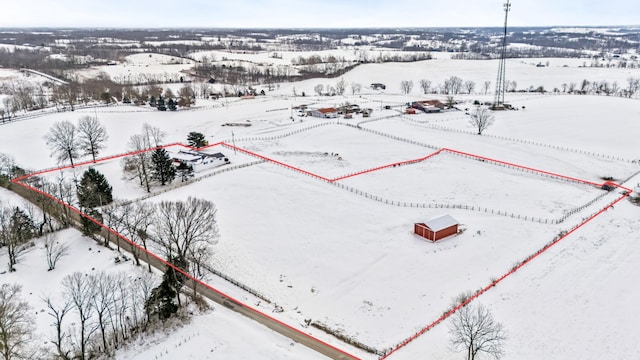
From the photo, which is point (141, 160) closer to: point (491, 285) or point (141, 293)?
point (141, 293)

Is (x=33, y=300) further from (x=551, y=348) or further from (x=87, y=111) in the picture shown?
(x=87, y=111)

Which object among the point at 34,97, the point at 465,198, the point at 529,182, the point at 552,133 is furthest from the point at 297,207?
the point at 34,97

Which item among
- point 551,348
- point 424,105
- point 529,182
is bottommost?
point 551,348

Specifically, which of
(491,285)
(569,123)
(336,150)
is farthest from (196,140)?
(569,123)

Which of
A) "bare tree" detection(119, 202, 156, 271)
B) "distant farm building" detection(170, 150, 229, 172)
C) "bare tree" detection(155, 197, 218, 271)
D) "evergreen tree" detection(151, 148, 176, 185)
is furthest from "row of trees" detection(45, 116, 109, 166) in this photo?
"bare tree" detection(155, 197, 218, 271)

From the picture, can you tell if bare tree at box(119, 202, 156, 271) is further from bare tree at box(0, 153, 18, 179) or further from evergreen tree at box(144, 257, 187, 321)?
bare tree at box(0, 153, 18, 179)

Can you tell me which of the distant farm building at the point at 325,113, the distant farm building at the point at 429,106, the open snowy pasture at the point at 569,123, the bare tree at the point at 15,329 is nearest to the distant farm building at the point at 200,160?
the bare tree at the point at 15,329
